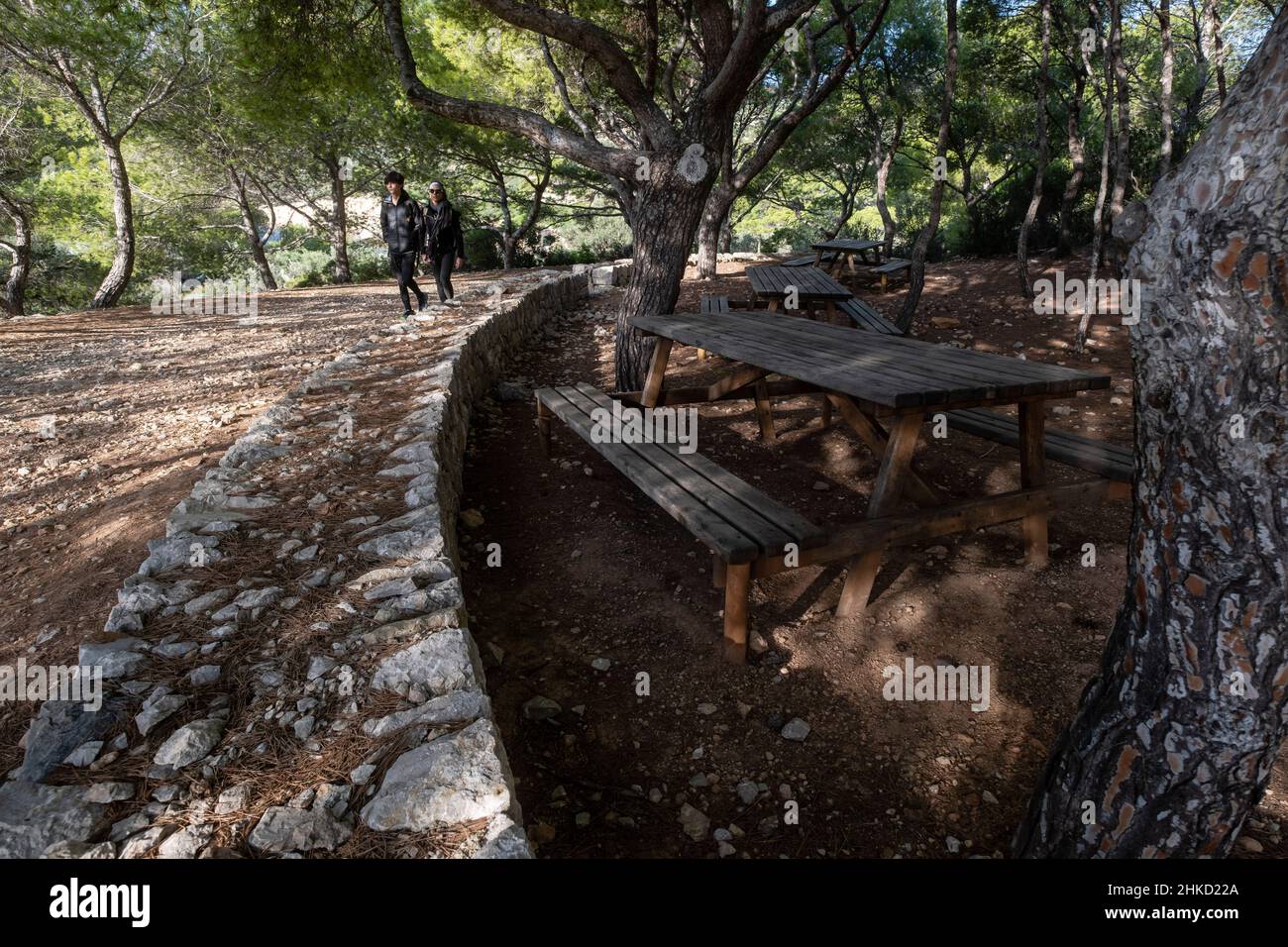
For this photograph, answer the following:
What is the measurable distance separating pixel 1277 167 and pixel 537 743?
2512 mm

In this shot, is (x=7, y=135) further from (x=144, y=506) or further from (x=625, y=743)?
(x=625, y=743)

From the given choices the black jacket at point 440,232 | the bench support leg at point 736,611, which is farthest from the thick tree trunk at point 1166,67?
the black jacket at point 440,232

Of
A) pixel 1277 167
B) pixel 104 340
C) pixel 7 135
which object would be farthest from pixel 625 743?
pixel 7 135

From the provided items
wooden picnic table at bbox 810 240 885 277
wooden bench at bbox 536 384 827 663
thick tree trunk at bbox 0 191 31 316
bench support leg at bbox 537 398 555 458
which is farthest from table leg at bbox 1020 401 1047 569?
thick tree trunk at bbox 0 191 31 316

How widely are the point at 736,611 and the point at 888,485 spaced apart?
0.89m

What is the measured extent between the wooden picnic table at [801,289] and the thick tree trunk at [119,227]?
385 inches

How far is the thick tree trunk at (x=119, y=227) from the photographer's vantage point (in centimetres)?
1034

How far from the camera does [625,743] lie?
2531 millimetres

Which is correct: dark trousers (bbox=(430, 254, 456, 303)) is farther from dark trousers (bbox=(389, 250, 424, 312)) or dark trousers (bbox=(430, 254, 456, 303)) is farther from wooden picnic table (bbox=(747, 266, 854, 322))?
wooden picnic table (bbox=(747, 266, 854, 322))

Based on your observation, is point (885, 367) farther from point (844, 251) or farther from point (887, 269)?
point (844, 251)

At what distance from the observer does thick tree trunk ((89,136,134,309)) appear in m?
10.3

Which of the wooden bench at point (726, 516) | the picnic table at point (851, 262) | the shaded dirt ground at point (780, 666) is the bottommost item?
the shaded dirt ground at point (780, 666)

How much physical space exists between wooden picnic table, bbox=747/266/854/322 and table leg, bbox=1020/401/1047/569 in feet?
12.8

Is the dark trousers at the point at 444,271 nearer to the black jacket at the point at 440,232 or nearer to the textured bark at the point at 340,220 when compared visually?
the black jacket at the point at 440,232
